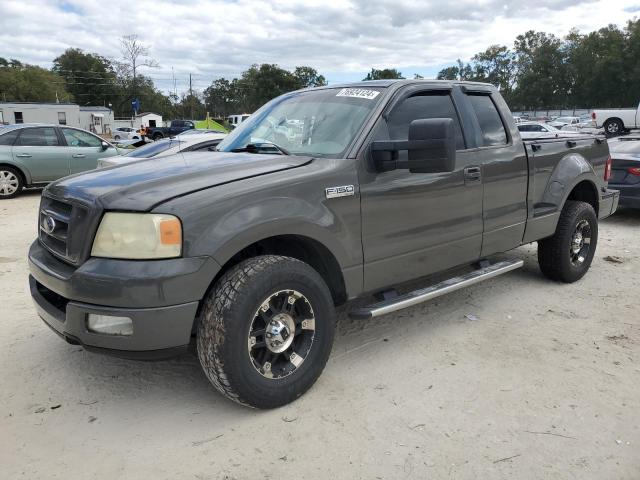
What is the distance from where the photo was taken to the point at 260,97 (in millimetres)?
77062

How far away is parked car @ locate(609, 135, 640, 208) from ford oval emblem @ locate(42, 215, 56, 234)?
27.2 feet

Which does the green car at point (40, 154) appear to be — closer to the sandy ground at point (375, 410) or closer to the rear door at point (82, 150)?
the rear door at point (82, 150)

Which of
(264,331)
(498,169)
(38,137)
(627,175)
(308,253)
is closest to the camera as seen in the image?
(264,331)

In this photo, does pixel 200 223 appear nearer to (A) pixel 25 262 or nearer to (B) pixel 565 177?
(B) pixel 565 177

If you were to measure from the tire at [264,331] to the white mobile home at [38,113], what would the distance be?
6044cm

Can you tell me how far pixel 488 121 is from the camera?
4.34m

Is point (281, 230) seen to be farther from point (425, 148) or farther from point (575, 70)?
point (575, 70)

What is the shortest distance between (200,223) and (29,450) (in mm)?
1444

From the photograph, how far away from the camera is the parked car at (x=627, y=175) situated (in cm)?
829

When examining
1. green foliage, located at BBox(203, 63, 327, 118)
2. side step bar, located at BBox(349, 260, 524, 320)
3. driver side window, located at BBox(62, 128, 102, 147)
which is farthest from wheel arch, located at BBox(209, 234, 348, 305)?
green foliage, located at BBox(203, 63, 327, 118)

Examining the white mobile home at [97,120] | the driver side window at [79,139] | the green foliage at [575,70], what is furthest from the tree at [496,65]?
the driver side window at [79,139]

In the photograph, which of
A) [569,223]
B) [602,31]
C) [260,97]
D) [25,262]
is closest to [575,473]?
[569,223]

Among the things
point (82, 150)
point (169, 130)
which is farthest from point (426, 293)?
point (169, 130)

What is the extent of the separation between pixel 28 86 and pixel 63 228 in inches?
3306
